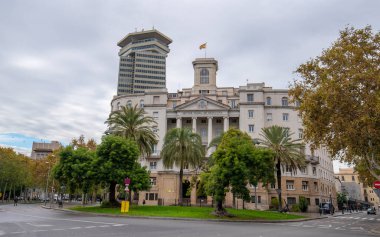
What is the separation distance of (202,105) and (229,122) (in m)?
7.52

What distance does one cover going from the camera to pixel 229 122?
7400cm

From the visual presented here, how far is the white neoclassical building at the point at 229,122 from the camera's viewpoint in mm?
67250

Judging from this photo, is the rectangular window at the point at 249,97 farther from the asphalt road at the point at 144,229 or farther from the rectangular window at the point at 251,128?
the asphalt road at the point at 144,229

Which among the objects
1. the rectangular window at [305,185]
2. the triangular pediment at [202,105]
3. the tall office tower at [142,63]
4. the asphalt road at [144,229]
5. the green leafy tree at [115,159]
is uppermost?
the tall office tower at [142,63]

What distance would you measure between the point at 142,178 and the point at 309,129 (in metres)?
22.2

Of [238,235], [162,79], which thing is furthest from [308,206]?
[162,79]

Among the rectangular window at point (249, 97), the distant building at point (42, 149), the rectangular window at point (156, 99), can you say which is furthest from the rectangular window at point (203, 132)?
the distant building at point (42, 149)

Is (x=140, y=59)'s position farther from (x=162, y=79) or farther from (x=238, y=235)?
(x=238, y=235)

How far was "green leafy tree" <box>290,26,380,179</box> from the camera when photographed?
2592 cm

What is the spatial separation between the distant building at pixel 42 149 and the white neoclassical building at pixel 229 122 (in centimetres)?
11742

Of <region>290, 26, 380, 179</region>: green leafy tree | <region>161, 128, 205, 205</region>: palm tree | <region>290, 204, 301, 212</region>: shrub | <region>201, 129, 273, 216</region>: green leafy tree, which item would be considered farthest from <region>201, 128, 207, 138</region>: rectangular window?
<region>290, 26, 380, 179</region>: green leafy tree

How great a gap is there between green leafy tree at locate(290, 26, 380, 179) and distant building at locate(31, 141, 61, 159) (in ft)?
539

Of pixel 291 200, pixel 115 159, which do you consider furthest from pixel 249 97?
pixel 115 159

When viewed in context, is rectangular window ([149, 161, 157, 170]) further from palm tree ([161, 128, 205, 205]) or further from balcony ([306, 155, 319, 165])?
balcony ([306, 155, 319, 165])
